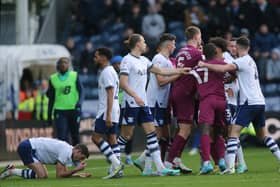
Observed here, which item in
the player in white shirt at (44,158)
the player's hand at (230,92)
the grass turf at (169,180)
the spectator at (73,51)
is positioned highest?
the spectator at (73,51)

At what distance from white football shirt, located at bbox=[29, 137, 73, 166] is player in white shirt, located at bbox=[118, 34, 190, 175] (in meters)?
1.12

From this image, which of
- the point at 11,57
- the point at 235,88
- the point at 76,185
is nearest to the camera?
the point at 76,185

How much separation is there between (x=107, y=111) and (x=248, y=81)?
2.53 m

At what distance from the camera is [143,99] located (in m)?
19.3

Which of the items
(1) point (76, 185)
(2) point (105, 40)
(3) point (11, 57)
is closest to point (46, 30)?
(2) point (105, 40)

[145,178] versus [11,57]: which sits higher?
[11,57]

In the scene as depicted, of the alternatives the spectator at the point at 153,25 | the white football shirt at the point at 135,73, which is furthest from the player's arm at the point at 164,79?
the spectator at the point at 153,25

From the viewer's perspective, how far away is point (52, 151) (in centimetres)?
1936

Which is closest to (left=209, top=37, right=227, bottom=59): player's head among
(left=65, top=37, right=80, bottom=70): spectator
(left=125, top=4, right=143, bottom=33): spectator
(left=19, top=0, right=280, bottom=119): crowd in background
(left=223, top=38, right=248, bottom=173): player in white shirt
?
(left=223, top=38, right=248, bottom=173): player in white shirt

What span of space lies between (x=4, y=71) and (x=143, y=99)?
1213 cm

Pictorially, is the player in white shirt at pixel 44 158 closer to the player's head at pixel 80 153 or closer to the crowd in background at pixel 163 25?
the player's head at pixel 80 153

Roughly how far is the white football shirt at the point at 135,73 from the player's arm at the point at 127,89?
3.5 inches

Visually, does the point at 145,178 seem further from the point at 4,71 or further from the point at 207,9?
the point at 207,9

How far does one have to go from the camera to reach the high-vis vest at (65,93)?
79.1 feet
